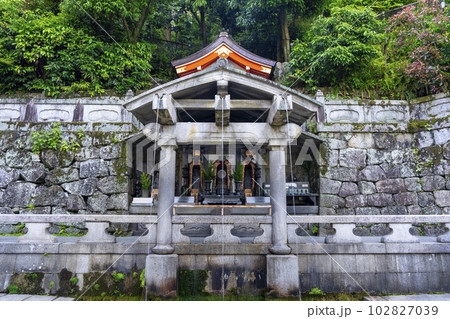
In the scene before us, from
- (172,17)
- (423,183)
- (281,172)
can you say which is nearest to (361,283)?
(281,172)

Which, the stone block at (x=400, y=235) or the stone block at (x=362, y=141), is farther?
the stone block at (x=362, y=141)

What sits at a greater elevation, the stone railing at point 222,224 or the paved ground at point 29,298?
the stone railing at point 222,224

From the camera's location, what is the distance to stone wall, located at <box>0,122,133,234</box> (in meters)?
9.94

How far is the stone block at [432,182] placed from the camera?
9.85 meters

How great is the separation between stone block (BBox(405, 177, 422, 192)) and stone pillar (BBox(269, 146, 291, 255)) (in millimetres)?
7068

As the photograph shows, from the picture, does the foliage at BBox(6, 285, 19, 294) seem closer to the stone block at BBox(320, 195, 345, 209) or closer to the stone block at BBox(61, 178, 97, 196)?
the stone block at BBox(61, 178, 97, 196)

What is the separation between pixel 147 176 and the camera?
12047 mm

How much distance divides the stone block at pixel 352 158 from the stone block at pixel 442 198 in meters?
2.61

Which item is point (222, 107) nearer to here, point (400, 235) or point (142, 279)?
point (142, 279)

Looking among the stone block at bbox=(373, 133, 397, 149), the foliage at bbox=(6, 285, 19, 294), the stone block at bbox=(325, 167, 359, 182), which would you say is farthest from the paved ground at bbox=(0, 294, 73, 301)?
the stone block at bbox=(373, 133, 397, 149)

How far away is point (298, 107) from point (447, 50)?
9282 millimetres

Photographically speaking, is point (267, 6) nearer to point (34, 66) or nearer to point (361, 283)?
point (34, 66)

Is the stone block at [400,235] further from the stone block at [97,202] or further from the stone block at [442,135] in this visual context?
the stone block at [97,202]

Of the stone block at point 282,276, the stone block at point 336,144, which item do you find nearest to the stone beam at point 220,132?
the stone block at point 282,276
